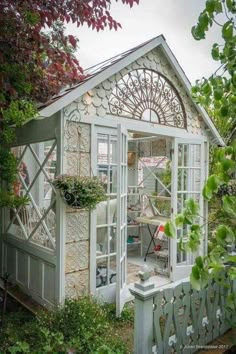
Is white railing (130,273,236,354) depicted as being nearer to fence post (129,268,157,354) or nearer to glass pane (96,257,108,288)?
fence post (129,268,157,354)

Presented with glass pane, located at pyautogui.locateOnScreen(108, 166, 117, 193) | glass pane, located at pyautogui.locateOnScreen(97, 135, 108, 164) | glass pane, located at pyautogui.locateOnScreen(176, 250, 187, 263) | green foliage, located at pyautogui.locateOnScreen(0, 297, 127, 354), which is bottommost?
green foliage, located at pyautogui.locateOnScreen(0, 297, 127, 354)

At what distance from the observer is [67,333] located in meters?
2.94

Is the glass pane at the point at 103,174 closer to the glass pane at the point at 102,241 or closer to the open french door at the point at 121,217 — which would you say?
the open french door at the point at 121,217

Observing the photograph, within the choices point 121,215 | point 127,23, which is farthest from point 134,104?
point 121,215

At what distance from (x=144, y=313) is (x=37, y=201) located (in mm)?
2627

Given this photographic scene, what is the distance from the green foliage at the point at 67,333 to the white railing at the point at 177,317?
49 centimetres

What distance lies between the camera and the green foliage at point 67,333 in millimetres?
2664

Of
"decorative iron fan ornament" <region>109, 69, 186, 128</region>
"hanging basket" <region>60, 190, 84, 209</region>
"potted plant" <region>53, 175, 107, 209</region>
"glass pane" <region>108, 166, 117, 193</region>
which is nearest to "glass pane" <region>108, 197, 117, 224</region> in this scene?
"glass pane" <region>108, 166, 117, 193</region>

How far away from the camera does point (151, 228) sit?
256 inches

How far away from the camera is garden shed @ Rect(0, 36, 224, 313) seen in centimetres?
343

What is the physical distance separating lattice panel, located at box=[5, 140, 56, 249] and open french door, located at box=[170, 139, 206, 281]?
6.60ft

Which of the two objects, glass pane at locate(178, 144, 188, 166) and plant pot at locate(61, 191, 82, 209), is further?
glass pane at locate(178, 144, 188, 166)

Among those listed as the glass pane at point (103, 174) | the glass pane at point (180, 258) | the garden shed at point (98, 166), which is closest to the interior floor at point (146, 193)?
the glass pane at point (180, 258)

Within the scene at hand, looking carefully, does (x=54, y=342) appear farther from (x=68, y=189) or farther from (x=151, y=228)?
(x=151, y=228)
